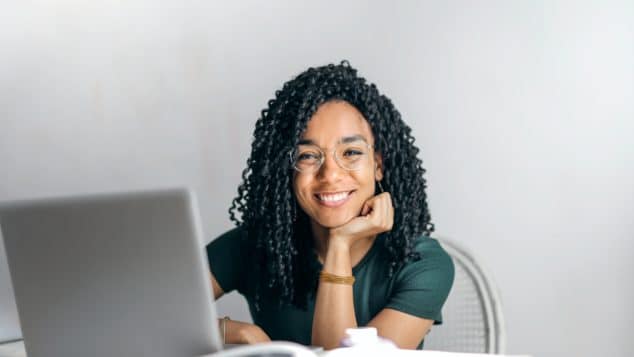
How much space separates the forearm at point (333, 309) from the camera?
1.92 metres

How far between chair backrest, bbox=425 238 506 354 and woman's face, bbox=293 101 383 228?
27cm

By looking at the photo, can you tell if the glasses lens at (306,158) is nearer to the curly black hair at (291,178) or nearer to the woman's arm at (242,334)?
the curly black hair at (291,178)

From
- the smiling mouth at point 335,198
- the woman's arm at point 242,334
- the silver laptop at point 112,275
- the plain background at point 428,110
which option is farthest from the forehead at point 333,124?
the silver laptop at point 112,275

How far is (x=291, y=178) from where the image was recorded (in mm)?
2080

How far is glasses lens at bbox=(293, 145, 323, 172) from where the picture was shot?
2.04m

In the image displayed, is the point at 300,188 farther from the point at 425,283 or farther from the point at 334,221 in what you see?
the point at 425,283

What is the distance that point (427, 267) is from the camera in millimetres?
2018

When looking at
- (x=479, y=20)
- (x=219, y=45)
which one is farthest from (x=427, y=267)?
(x=219, y=45)

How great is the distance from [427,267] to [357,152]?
0.31m

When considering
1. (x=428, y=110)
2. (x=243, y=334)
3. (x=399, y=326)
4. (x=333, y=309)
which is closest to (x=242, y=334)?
(x=243, y=334)

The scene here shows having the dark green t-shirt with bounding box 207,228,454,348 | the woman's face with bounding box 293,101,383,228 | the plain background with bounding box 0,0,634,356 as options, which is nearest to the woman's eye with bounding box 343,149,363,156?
the woman's face with bounding box 293,101,383,228

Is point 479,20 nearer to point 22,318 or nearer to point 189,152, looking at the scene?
point 189,152

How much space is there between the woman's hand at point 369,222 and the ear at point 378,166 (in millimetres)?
65

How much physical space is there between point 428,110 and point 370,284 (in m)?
0.52
